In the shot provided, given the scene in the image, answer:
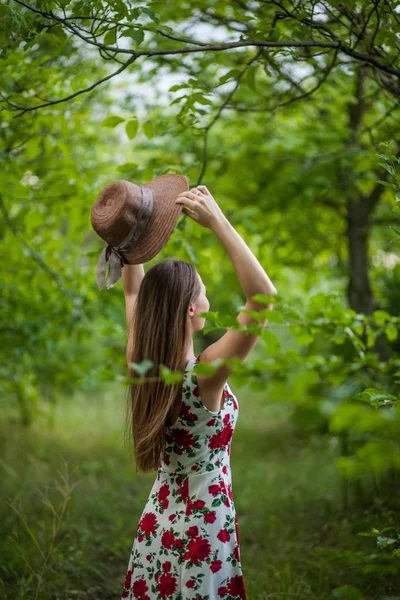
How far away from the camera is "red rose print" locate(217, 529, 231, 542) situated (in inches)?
83.7

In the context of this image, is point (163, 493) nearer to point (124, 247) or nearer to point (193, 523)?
point (193, 523)

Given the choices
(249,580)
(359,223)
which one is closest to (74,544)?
(249,580)

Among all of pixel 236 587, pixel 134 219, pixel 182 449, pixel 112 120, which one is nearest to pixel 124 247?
pixel 134 219

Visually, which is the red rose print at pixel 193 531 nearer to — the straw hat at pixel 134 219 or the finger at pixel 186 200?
Result: the straw hat at pixel 134 219

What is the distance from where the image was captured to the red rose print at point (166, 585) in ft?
6.93

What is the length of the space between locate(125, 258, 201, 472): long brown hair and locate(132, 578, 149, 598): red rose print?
0.53 m

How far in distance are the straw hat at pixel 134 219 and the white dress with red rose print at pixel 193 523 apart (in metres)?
0.48

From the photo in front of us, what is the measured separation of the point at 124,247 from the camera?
2.19m

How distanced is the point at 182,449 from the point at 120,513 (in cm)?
297

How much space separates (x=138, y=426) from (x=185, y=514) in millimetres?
380

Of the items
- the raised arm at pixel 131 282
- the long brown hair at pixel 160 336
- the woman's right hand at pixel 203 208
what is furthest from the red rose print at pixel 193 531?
the woman's right hand at pixel 203 208

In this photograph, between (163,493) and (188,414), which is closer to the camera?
(188,414)

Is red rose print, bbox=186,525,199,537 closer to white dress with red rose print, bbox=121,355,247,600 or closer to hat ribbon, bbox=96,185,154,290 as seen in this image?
white dress with red rose print, bbox=121,355,247,600

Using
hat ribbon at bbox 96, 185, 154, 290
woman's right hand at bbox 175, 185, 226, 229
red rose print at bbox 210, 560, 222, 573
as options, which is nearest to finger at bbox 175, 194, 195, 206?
woman's right hand at bbox 175, 185, 226, 229
